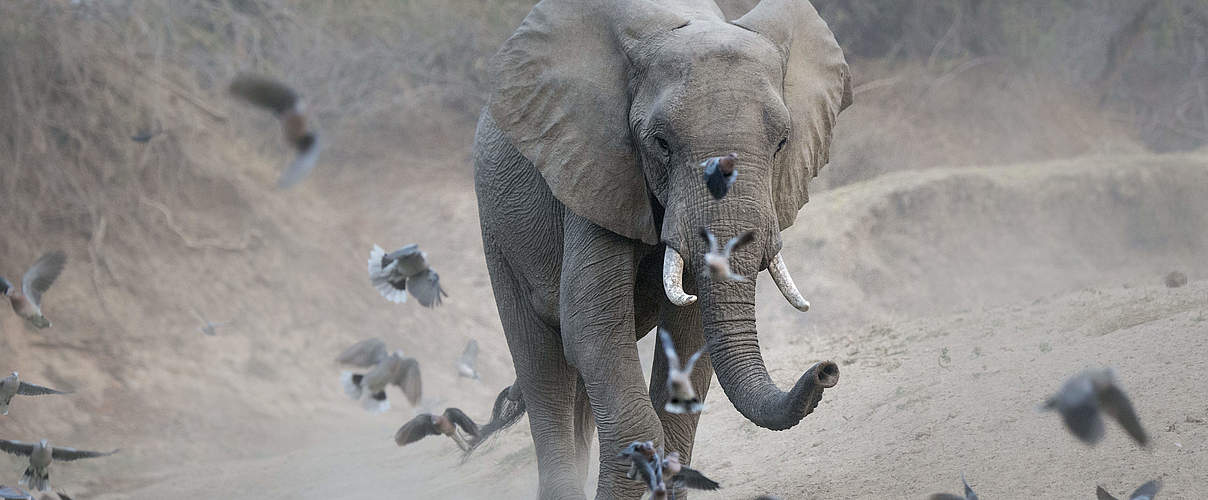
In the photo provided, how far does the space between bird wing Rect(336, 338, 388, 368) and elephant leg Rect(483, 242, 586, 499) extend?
2.38 m

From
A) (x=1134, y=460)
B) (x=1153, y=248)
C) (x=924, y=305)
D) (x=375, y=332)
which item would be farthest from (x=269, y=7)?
(x=1134, y=460)

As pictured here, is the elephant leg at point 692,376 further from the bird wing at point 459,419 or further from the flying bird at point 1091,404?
the bird wing at point 459,419

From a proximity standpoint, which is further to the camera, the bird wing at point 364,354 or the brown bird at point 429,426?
the bird wing at point 364,354

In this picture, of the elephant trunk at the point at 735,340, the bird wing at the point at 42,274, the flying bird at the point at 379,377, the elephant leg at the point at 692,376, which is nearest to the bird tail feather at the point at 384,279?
the flying bird at the point at 379,377

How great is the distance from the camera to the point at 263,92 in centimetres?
353

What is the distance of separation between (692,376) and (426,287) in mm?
2721

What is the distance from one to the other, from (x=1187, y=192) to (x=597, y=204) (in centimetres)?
1282

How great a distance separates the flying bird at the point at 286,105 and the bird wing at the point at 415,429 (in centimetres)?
481

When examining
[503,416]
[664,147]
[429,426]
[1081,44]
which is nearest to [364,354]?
[429,426]

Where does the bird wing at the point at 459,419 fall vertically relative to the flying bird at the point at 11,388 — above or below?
below

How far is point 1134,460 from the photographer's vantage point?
5547mm

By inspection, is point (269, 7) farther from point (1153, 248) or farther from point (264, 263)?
point (1153, 248)

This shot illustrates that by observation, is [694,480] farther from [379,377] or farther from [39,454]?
[379,377]

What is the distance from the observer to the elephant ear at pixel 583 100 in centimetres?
541
